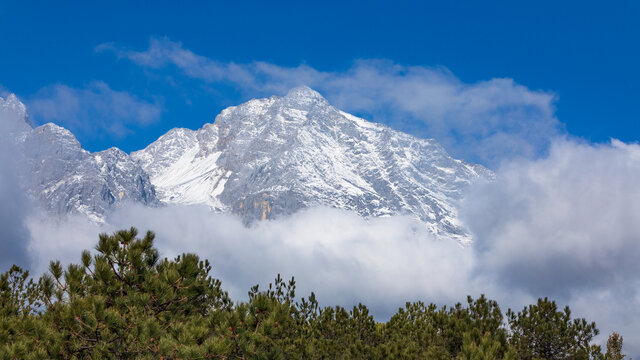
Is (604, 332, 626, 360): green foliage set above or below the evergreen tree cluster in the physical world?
above

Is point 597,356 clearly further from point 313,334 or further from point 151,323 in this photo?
point 151,323

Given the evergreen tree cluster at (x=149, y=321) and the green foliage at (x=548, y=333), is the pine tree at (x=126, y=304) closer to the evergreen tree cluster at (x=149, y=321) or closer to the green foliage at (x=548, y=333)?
the evergreen tree cluster at (x=149, y=321)

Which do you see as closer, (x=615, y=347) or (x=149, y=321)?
(x=149, y=321)

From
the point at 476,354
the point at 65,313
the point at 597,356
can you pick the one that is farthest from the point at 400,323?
the point at 65,313

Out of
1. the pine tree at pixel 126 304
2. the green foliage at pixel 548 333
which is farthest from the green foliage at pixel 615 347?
the pine tree at pixel 126 304

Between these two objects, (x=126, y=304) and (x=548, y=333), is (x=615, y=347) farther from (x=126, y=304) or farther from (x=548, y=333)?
(x=126, y=304)

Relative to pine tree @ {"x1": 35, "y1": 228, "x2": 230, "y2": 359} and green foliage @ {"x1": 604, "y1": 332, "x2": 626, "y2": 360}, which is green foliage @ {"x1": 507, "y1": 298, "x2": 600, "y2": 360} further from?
pine tree @ {"x1": 35, "y1": 228, "x2": 230, "y2": 359}

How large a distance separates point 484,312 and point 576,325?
4.72 metres

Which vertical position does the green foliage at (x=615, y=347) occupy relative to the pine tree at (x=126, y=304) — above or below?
above

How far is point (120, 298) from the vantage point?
16.2 m

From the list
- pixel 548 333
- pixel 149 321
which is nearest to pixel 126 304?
pixel 149 321

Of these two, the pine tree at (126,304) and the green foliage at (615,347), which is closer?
the pine tree at (126,304)

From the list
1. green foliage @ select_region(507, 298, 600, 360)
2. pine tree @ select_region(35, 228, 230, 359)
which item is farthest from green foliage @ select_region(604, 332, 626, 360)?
pine tree @ select_region(35, 228, 230, 359)

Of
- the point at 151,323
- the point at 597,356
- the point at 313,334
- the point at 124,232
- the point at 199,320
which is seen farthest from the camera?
the point at 313,334
